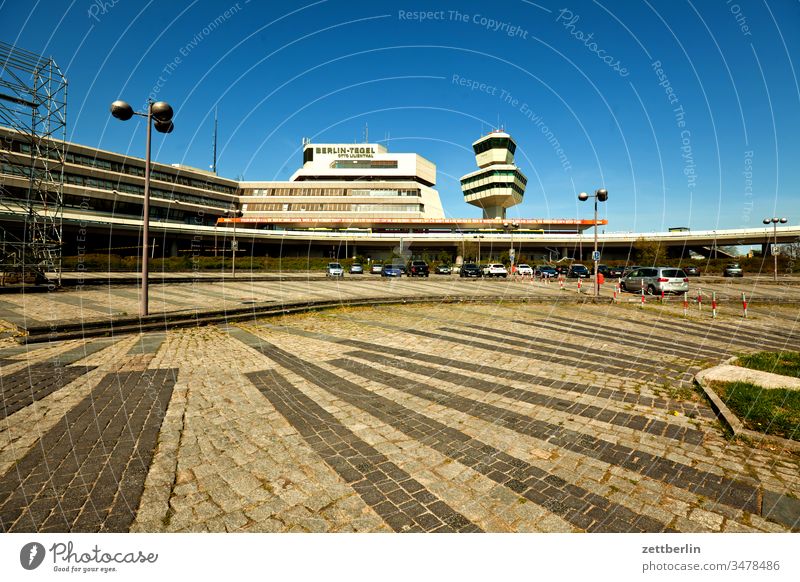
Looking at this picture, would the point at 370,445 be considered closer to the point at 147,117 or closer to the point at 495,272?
the point at 147,117

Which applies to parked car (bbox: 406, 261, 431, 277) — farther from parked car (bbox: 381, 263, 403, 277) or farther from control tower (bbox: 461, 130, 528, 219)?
control tower (bbox: 461, 130, 528, 219)

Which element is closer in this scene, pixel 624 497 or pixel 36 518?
pixel 36 518

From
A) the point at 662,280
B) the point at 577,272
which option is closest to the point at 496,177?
the point at 577,272

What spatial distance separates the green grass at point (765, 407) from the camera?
4438 millimetres

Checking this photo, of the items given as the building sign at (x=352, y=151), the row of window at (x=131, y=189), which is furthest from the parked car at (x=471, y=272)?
the building sign at (x=352, y=151)

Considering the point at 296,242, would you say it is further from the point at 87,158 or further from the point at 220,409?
the point at 220,409

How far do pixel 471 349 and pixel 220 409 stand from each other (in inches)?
220

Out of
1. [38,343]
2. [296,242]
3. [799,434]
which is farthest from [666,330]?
[296,242]

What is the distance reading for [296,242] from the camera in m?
81.4
